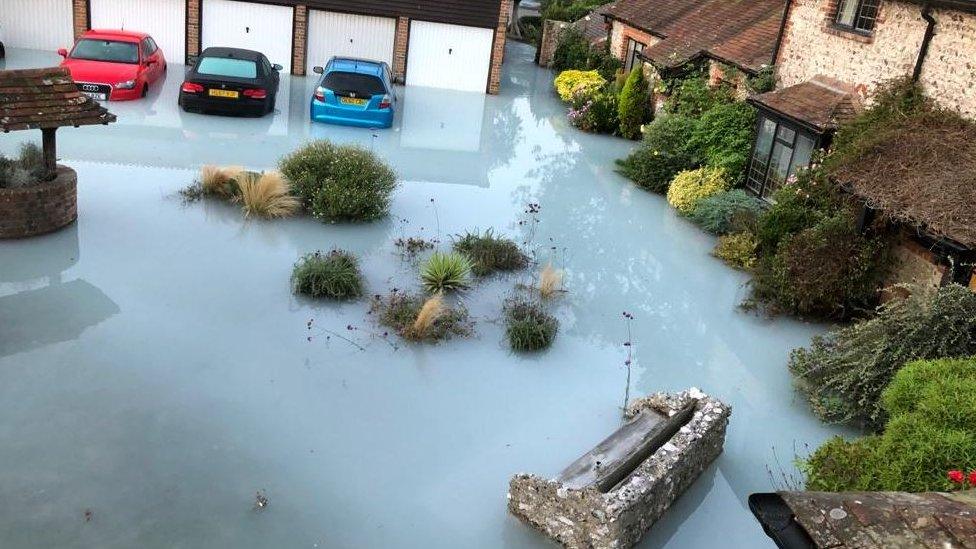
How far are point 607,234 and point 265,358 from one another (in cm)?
713

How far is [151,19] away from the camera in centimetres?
2536

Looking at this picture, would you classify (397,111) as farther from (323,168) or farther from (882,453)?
(882,453)

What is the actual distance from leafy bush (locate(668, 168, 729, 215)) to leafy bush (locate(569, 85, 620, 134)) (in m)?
5.88

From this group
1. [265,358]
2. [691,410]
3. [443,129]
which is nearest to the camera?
[691,410]

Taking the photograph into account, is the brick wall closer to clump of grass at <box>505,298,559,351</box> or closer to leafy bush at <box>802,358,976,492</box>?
clump of grass at <box>505,298,559,351</box>

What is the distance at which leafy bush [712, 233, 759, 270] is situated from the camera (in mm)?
13977

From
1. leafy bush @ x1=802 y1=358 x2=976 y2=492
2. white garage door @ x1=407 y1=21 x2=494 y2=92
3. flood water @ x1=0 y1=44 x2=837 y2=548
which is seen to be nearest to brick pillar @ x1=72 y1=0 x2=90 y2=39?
white garage door @ x1=407 y1=21 x2=494 y2=92

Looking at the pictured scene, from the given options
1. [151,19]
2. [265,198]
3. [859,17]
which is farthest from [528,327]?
[151,19]

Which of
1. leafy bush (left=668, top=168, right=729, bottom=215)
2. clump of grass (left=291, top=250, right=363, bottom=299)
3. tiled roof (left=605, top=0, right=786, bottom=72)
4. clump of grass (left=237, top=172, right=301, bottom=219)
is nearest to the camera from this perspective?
clump of grass (left=291, top=250, right=363, bottom=299)

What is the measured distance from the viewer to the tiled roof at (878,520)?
12.4 ft

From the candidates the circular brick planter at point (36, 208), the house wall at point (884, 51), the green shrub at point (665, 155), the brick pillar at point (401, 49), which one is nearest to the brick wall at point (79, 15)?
the brick pillar at point (401, 49)

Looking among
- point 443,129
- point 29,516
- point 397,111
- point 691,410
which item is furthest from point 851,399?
point 397,111

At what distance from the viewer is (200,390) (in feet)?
28.8

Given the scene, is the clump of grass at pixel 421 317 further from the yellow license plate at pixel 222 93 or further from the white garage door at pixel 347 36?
the white garage door at pixel 347 36
